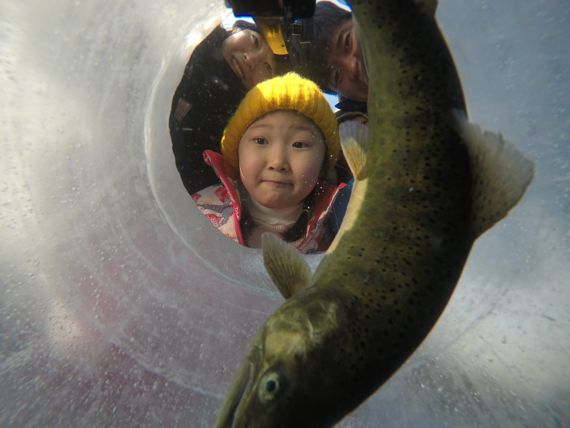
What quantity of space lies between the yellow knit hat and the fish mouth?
247 centimetres

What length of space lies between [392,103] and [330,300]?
60 centimetres

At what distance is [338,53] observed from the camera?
3.51 meters

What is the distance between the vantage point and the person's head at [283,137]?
10.2 ft

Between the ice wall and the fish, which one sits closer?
the fish

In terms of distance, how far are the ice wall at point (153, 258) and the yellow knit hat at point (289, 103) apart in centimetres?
81

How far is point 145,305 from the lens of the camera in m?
3.06

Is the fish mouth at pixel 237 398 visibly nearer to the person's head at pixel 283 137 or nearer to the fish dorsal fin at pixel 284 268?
the fish dorsal fin at pixel 284 268

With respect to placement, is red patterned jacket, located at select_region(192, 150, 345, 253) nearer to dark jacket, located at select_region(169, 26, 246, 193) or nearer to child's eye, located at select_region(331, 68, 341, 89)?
dark jacket, located at select_region(169, 26, 246, 193)

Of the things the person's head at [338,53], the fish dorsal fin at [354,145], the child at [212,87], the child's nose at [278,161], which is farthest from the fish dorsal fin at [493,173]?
the child at [212,87]

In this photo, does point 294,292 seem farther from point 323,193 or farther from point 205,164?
point 205,164

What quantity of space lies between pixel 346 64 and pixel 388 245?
279cm

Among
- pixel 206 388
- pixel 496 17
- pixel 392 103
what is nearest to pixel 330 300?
pixel 392 103

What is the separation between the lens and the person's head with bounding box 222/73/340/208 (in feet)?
A: 10.2

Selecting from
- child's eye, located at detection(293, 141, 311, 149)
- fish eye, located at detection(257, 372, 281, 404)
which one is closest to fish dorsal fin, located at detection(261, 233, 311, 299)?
fish eye, located at detection(257, 372, 281, 404)
